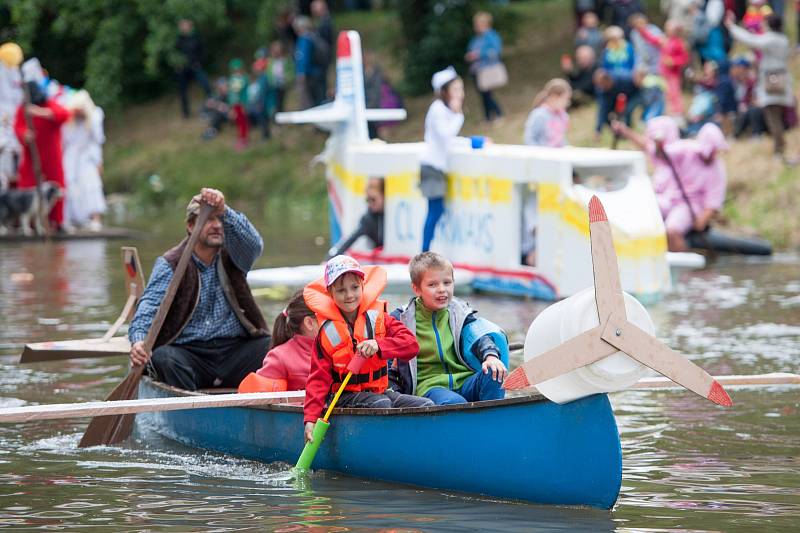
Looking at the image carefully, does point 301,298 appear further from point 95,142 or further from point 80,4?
point 80,4

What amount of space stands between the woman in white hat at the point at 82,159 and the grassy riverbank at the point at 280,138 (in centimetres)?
568

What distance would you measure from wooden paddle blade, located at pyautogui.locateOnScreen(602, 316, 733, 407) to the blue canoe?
0.45 meters

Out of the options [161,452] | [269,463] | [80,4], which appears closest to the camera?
[269,463]

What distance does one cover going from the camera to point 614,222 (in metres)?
15.2

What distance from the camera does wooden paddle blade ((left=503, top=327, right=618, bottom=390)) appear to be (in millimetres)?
6844

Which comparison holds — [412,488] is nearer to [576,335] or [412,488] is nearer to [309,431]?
[309,431]

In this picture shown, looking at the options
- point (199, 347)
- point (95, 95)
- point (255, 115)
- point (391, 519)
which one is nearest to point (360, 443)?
point (391, 519)

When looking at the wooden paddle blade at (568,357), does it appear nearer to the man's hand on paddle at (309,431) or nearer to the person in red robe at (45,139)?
the man's hand on paddle at (309,431)

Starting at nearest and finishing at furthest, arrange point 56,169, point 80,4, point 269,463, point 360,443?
point 360,443
point 269,463
point 56,169
point 80,4

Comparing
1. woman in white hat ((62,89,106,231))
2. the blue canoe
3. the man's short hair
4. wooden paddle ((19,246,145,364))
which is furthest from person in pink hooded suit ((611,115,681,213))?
the blue canoe

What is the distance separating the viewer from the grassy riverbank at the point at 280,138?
98.1 ft

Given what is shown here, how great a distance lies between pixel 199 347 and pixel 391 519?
103 inches

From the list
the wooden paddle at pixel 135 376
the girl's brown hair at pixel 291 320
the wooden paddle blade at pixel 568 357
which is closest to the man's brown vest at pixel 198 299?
the wooden paddle at pixel 135 376

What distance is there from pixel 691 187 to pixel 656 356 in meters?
12.0
